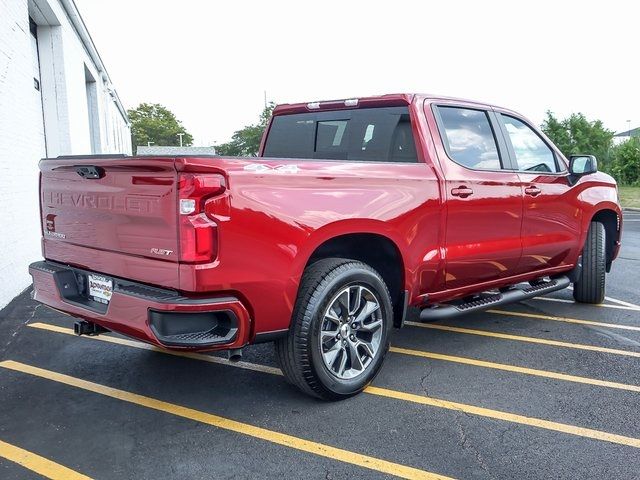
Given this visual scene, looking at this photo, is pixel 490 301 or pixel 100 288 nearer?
pixel 100 288

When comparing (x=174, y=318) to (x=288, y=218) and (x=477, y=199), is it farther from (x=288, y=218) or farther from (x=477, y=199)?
(x=477, y=199)

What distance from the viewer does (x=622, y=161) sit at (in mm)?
35812

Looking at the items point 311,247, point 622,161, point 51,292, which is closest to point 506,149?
point 311,247

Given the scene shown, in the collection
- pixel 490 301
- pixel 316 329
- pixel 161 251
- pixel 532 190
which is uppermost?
pixel 532 190

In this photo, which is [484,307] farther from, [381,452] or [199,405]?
[199,405]

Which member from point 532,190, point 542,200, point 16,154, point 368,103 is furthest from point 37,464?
point 16,154

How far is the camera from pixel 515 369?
4.08m

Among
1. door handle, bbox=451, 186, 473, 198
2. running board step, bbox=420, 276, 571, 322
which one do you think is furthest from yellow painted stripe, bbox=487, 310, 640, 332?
door handle, bbox=451, 186, 473, 198

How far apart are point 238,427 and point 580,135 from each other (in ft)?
168

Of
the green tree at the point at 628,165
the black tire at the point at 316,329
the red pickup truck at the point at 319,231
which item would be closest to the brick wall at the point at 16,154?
the red pickup truck at the point at 319,231

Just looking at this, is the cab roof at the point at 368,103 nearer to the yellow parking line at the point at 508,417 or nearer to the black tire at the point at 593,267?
the black tire at the point at 593,267

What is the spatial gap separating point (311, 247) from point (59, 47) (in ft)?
30.3

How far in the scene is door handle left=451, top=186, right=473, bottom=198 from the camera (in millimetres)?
4023

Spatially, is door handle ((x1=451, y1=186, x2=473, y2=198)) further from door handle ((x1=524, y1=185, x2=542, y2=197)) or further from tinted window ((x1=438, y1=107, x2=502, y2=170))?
door handle ((x1=524, y1=185, x2=542, y2=197))
